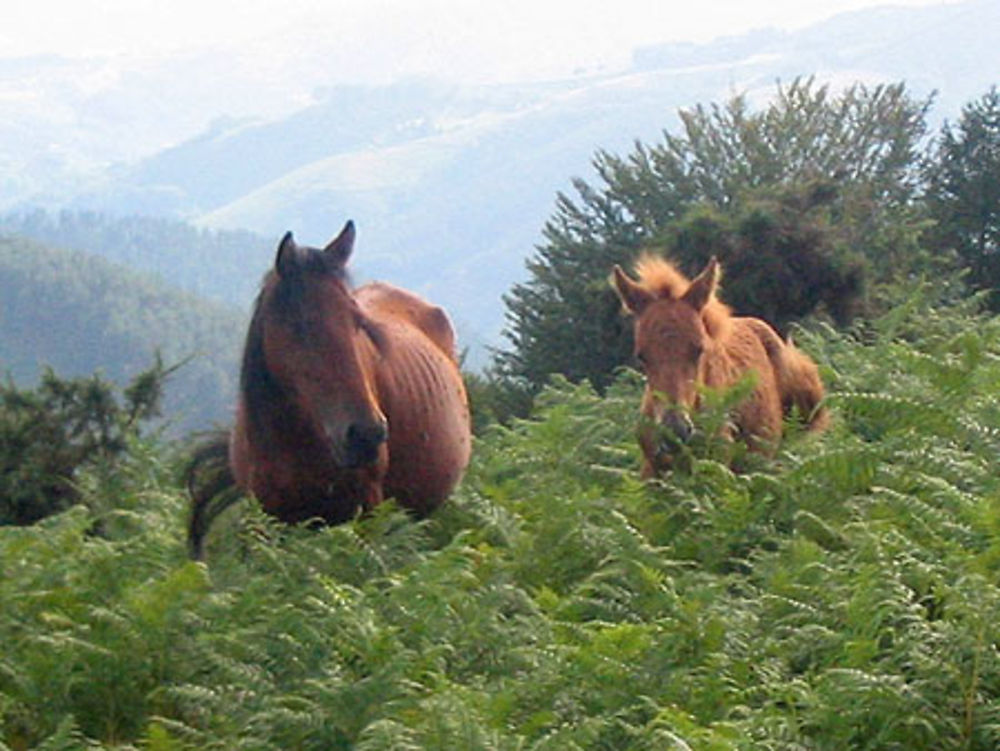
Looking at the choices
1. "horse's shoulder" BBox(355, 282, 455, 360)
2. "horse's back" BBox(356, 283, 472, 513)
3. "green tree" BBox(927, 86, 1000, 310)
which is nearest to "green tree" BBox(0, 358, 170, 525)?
"horse's shoulder" BBox(355, 282, 455, 360)

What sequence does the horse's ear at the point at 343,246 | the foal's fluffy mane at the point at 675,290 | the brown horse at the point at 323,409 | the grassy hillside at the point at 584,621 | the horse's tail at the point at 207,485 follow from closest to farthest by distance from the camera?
the grassy hillside at the point at 584,621 → the brown horse at the point at 323,409 → the horse's ear at the point at 343,246 → the horse's tail at the point at 207,485 → the foal's fluffy mane at the point at 675,290

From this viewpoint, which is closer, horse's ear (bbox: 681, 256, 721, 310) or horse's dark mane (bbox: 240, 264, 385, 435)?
horse's dark mane (bbox: 240, 264, 385, 435)

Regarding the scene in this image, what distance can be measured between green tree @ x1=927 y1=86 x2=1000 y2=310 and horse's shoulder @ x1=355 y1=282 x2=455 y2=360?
20.4 meters

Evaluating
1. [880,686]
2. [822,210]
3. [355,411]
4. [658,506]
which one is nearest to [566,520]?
[658,506]

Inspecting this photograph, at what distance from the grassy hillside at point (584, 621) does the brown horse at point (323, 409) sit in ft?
1.15

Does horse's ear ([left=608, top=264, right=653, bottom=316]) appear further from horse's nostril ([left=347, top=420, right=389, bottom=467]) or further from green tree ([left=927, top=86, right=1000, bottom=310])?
green tree ([left=927, top=86, right=1000, bottom=310])

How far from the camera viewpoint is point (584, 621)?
6688 mm

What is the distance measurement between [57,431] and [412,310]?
612cm

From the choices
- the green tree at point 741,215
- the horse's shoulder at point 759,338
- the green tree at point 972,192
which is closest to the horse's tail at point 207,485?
the horse's shoulder at point 759,338

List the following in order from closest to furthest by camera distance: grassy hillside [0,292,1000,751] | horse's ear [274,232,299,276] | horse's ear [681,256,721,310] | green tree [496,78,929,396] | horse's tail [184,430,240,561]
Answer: grassy hillside [0,292,1000,751] → horse's ear [274,232,299,276] → horse's tail [184,430,240,561] → horse's ear [681,256,721,310] → green tree [496,78,929,396]

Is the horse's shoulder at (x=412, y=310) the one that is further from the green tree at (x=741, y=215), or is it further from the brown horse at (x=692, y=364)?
the green tree at (x=741, y=215)

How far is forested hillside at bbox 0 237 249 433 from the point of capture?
134 meters

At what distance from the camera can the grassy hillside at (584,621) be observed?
4742 millimetres

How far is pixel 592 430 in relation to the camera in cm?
1216
